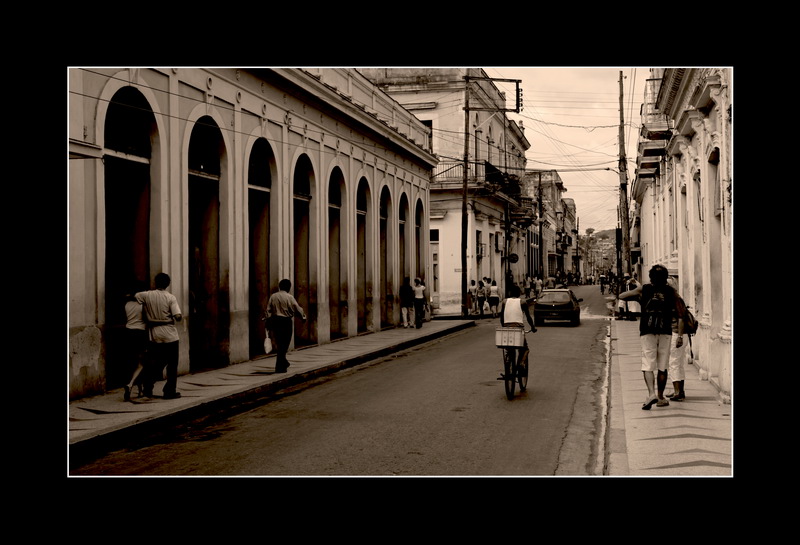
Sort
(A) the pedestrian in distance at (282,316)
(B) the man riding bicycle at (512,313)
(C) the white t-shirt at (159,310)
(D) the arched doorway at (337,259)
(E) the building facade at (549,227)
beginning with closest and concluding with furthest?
(C) the white t-shirt at (159,310)
(B) the man riding bicycle at (512,313)
(A) the pedestrian in distance at (282,316)
(D) the arched doorway at (337,259)
(E) the building facade at (549,227)

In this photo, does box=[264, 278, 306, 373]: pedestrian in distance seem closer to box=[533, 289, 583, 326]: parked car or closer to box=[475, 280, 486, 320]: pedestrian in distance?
box=[533, 289, 583, 326]: parked car

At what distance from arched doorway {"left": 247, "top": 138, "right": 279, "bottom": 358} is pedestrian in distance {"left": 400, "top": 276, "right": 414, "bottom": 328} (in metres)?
9.74

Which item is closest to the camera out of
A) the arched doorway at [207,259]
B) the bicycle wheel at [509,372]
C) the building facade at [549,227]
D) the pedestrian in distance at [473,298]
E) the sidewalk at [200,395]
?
the sidewalk at [200,395]

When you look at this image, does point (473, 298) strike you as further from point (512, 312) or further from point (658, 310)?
point (658, 310)

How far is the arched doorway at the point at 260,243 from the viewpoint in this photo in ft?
59.0

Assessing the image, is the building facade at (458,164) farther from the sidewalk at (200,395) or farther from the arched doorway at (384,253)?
the sidewalk at (200,395)

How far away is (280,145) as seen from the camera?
18.6 metres

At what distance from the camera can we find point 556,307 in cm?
2922

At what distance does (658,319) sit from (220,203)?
30.2 feet

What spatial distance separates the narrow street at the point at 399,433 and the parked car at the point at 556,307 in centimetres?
1353

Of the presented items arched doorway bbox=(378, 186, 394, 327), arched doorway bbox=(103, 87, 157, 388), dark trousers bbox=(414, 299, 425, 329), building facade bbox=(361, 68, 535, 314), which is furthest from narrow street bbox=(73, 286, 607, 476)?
building facade bbox=(361, 68, 535, 314)

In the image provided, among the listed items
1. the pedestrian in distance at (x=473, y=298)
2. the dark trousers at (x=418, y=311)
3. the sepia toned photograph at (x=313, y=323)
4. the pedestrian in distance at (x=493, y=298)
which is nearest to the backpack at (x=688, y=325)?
the sepia toned photograph at (x=313, y=323)

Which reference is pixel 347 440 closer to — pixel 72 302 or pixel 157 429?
pixel 157 429
